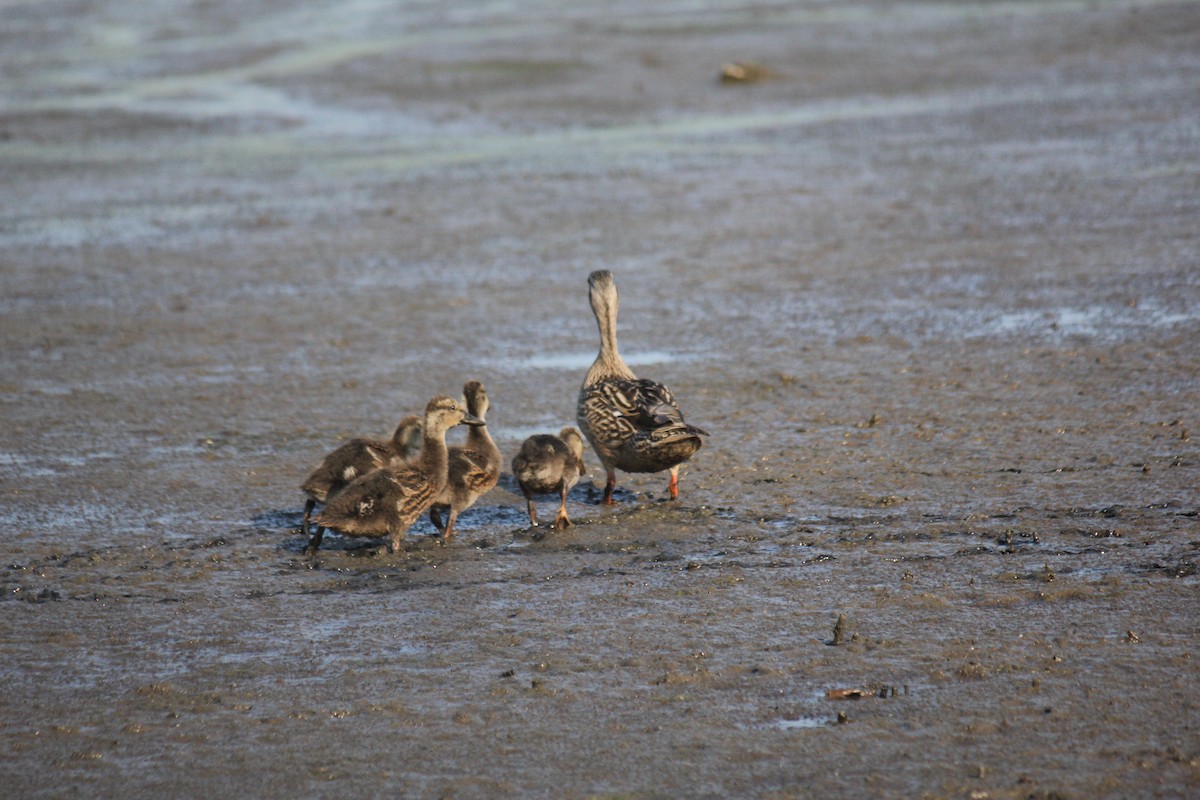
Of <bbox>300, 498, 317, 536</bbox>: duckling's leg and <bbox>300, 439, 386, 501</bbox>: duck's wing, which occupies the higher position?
<bbox>300, 439, 386, 501</bbox>: duck's wing

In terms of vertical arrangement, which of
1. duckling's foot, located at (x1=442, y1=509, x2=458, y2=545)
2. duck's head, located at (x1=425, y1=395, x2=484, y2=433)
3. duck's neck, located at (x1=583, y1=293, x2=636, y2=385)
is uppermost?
duck's neck, located at (x1=583, y1=293, x2=636, y2=385)

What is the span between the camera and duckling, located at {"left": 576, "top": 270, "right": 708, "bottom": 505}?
23.4ft

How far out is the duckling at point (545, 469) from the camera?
7059 mm

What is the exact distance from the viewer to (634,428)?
729 centimetres

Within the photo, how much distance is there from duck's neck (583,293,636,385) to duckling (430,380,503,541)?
2.34 ft

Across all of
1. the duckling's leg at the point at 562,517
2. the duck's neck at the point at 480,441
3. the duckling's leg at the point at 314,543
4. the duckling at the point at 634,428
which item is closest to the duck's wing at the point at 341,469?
the duckling's leg at the point at 314,543

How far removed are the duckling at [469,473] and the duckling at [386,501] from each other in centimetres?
10

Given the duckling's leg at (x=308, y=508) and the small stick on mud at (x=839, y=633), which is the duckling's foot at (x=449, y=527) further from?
the small stick on mud at (x=839, y=633)

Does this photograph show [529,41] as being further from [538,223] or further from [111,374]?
[111,374]

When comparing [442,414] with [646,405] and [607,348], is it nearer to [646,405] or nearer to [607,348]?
[646,405]

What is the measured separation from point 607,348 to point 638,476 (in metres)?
0.78

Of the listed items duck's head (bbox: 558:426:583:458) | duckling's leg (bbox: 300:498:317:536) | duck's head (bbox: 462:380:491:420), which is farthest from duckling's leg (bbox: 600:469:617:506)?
duckling's leg (bbox: 300:498:317:536)

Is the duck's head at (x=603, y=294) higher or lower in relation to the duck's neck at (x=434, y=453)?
higher

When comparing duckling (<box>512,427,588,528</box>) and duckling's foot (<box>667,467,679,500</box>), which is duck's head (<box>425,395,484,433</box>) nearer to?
duckling (<box>512,427,588,528</box>)
